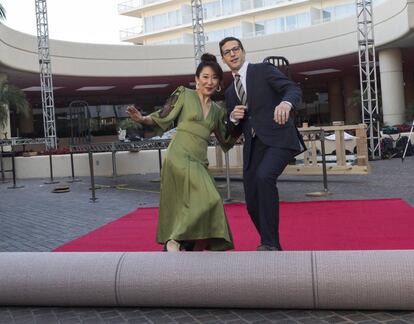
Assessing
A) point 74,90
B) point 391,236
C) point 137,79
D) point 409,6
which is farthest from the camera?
point 74,90

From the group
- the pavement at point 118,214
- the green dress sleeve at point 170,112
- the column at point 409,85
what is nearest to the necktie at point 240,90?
the green dress sleeve at point 170,112

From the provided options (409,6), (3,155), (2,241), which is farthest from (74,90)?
(2,241)

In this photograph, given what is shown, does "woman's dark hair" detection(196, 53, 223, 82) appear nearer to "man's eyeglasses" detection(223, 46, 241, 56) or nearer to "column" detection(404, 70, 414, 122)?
"man's eyeglasses" detection(223, 46, 241, 56)

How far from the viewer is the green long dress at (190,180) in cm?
379

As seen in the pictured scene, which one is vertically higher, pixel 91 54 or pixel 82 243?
pixel 91 54

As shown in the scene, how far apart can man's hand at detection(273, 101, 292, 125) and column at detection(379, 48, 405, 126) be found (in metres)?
21.0

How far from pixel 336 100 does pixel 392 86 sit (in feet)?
43.1

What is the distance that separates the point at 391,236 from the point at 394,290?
1874 mm

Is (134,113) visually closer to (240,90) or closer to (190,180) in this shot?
(190,180)

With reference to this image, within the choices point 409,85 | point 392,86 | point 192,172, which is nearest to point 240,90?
point 192,172

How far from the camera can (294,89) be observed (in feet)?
12.7

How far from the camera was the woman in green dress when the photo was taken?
379cm

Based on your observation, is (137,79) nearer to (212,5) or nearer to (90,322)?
(90,322)

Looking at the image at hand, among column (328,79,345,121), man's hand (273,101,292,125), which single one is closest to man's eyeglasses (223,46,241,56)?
man's hand (273,101,292,125)
